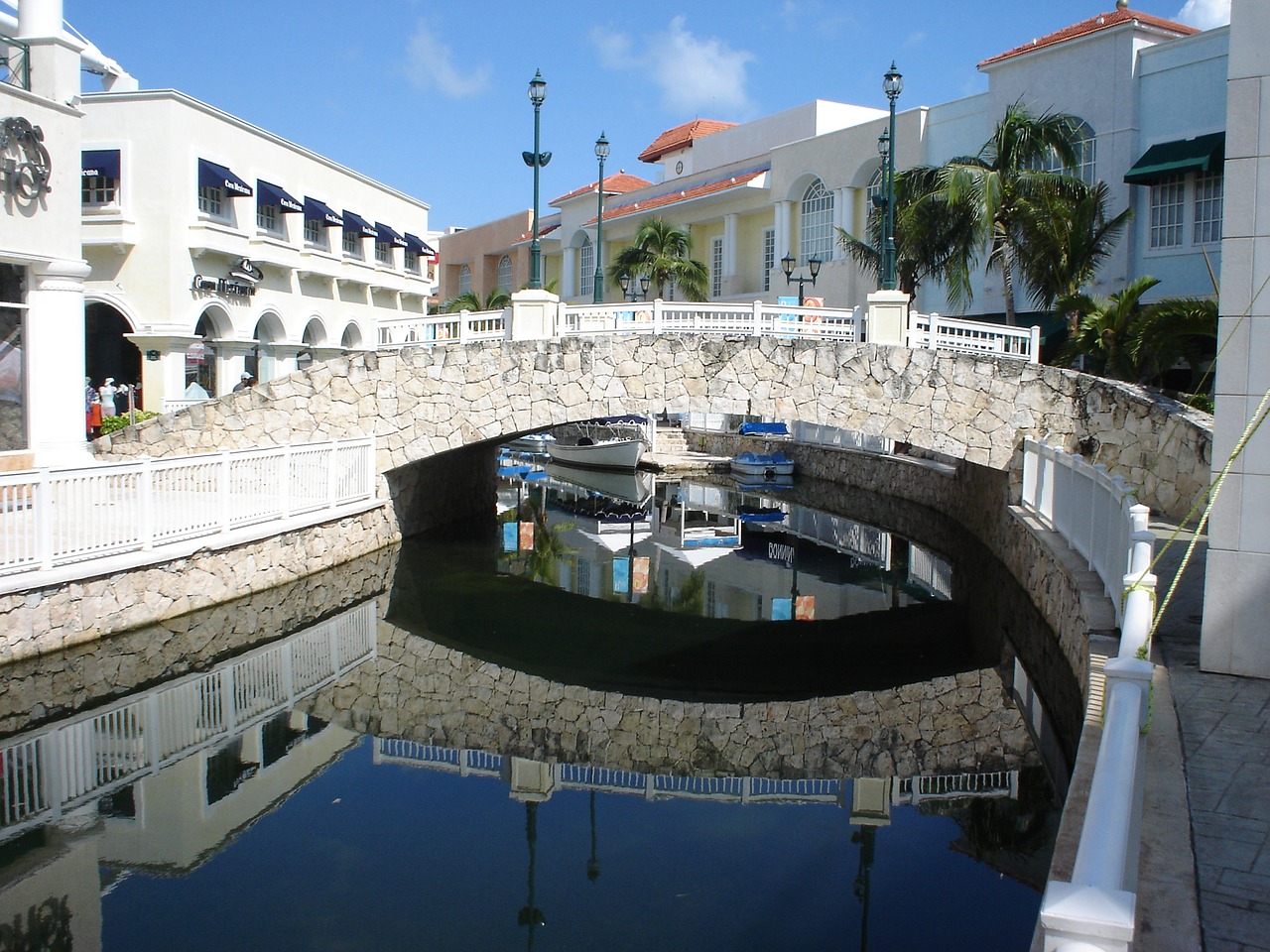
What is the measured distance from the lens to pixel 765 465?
1246 inches

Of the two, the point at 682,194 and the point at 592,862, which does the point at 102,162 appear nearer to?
the point at 682,194

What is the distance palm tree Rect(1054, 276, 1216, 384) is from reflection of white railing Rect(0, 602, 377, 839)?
1223 centimetres

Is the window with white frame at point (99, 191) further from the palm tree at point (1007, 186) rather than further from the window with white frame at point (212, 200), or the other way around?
the palm tree at point (1007, 186)

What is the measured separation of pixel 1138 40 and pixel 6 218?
21826 mm

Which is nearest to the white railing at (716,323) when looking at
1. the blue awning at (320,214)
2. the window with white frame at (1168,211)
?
the window with white frame at (1168,211)

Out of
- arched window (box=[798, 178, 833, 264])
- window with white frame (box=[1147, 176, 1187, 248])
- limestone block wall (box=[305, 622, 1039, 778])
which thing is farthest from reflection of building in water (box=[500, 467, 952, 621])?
window with white frame (box=[1147, 176, 1187, 248])

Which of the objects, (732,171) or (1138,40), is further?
(732,171)

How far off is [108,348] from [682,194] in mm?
19430

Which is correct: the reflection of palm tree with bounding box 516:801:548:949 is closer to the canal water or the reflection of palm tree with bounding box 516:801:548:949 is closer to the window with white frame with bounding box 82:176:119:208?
the canal water

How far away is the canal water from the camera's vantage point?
6.55m

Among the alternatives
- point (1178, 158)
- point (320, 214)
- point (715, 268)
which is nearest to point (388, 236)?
point (320, 214)

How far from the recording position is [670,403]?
17.7m

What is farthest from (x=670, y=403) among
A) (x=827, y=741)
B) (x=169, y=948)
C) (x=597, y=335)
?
(x=169, y=948)

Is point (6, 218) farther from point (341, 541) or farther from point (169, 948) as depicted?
point (169, 948)
